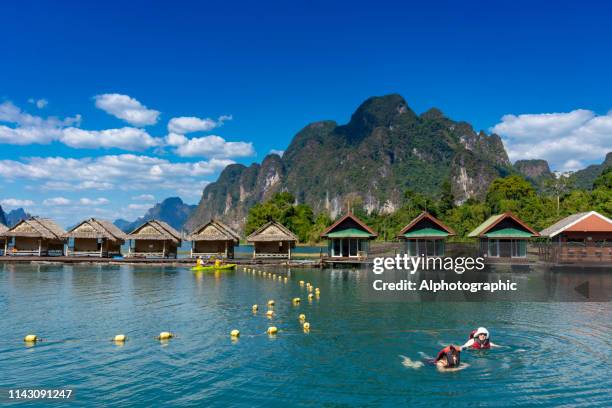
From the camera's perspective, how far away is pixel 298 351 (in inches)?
591

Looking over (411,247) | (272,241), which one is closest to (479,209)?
(411,247)

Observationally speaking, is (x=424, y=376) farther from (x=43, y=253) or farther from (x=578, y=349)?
(x=43, y=253)

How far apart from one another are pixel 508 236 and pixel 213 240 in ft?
102

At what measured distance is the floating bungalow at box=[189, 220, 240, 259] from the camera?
49.8 m

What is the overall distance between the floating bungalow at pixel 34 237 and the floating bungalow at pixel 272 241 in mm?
21664

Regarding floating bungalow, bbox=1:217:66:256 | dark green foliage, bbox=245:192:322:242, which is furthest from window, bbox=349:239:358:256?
dark green foliage, bbox=245:192:322:242

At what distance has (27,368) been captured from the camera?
1305 cm

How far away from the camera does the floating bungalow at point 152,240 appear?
166 feet

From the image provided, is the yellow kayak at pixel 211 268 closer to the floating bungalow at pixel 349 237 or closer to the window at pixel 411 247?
the floating bungalow at pixel 349 237

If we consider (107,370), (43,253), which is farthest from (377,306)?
(43,253)

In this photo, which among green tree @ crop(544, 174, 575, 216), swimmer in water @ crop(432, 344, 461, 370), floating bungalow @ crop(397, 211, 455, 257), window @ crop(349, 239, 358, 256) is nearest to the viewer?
swimmer in water @ crop(432, 344, 461, 370)

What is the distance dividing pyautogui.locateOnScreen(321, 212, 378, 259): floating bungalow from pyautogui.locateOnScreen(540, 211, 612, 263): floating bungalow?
678 inches

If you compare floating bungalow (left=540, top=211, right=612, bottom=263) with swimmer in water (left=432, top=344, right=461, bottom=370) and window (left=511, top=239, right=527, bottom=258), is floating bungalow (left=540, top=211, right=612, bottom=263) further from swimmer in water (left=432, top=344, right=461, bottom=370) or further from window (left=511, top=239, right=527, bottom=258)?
swimmer in water (left=432, top=344, right=461, bottom=370)

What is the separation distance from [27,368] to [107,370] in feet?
7.68
